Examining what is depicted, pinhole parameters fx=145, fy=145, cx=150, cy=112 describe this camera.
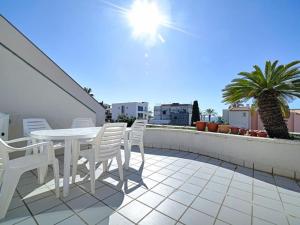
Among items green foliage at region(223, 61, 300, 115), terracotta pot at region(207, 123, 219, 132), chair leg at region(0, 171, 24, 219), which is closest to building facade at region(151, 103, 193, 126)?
terracotta pot at region(207, 123, 219, 132)

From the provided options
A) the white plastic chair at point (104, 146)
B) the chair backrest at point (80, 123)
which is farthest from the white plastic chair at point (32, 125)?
the white plastic chair at point (104, 146)

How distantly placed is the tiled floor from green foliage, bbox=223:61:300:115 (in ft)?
6.40

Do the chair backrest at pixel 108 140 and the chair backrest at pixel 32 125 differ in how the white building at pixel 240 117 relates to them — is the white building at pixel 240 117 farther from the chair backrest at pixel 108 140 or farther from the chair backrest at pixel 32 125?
the chair backrest at pixel 32 125

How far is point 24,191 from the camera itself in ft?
6.72

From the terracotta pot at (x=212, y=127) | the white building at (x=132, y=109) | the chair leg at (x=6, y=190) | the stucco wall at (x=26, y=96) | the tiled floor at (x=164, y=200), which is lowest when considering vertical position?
the tiled floor at (x=164, y=200)

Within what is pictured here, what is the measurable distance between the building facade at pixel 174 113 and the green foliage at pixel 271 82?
28573mm

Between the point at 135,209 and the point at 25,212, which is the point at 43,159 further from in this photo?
the point at 135,209

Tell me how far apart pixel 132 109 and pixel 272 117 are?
31122 millimetres

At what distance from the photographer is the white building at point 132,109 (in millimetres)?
33500

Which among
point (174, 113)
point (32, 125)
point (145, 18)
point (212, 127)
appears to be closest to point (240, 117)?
point (212, 127)

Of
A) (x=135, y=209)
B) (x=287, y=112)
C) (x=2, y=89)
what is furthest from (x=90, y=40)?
(x=287, y=112)

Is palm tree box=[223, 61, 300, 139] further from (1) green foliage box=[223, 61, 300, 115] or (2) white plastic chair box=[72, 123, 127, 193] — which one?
(2) white plastic chair box=[72, 123, 127, 193]

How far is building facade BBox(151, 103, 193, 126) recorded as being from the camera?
33400 millimetres

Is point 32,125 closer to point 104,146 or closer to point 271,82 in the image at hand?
point 104,146
